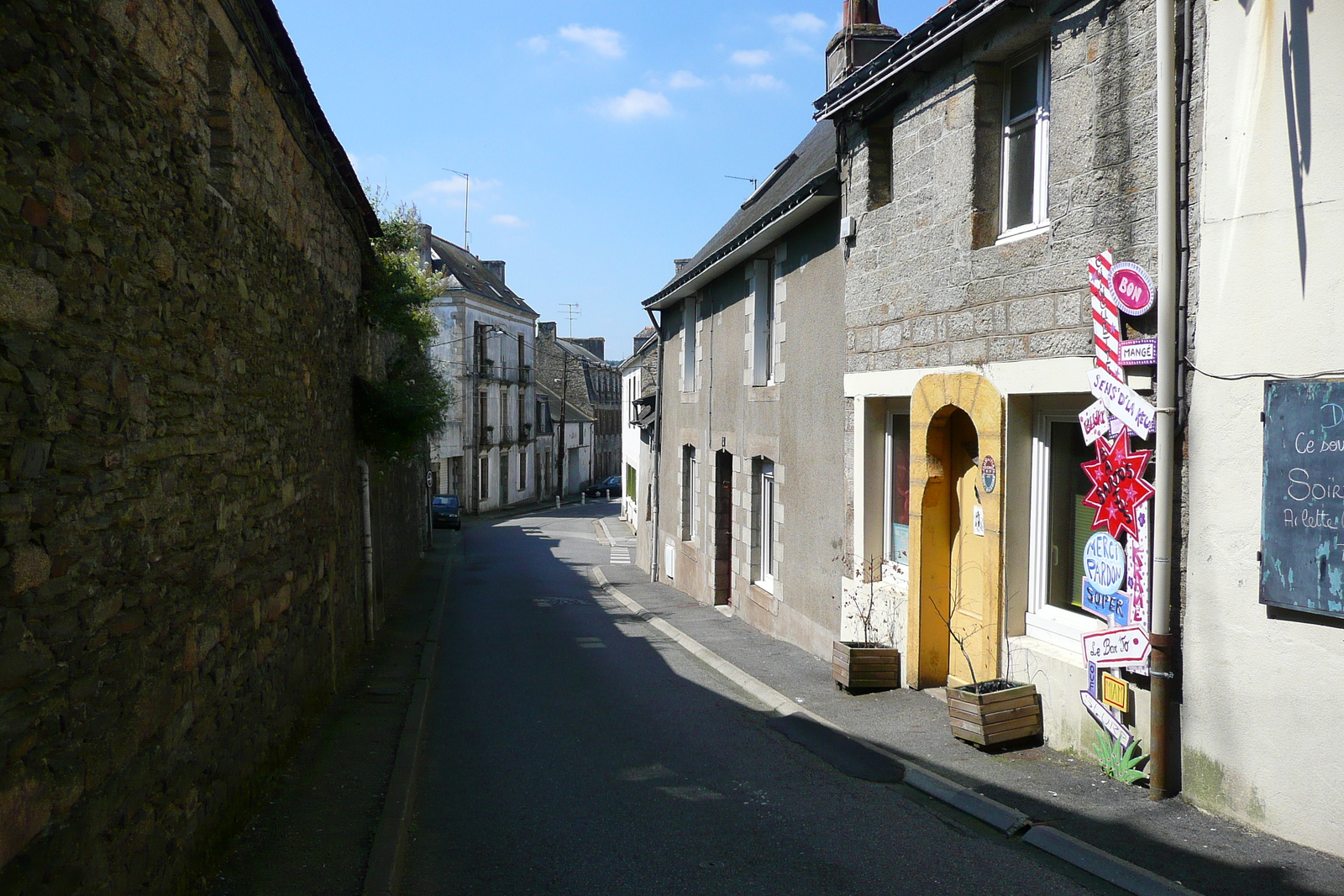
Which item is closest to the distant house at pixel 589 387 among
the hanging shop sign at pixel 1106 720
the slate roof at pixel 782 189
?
the slate roof at pixel 782 189

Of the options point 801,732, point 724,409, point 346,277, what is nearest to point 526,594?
point 724,409

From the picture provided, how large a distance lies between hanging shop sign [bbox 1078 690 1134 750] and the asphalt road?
3.54 feet

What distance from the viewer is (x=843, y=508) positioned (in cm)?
1012

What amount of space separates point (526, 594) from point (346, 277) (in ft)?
33.6

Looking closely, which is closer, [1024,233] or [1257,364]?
[1257,364]

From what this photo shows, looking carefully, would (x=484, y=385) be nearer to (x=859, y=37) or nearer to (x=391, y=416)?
(x=391, y=416)

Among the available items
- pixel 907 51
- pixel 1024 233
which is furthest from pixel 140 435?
pixel 907 51

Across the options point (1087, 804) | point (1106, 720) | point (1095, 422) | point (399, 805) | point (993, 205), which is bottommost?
point (399, 805)

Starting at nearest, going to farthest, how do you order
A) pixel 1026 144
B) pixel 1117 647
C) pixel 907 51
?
1. pixel 1117 647
2. pixel 1026 144
3. pixel 907 51

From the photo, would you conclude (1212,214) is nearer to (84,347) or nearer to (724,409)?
(84,347)

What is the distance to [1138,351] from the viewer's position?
5.84m

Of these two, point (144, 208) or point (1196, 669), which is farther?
point (1196, 669)

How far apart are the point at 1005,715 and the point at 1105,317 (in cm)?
270

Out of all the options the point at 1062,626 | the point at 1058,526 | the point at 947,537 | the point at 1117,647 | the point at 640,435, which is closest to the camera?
the point at 1117,647
